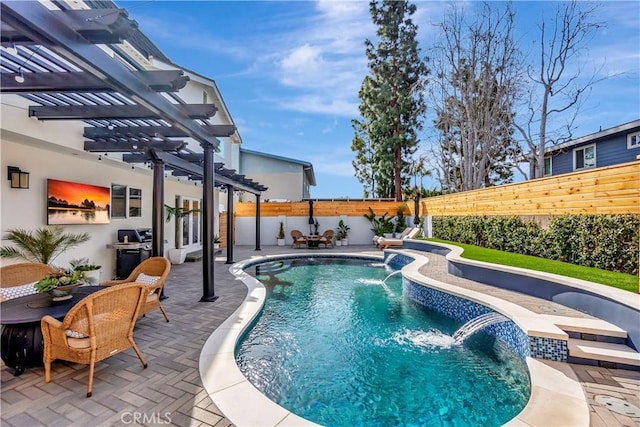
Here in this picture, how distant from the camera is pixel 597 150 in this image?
12.8 m

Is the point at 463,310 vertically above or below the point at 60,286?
below

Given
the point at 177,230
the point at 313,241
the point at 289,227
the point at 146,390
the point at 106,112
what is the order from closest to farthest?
the point at 146,390
the point at 106,112
the point at 177,230
the point at 313,241
the point at 289,227

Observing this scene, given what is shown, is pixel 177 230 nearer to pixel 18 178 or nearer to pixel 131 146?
pixel 131 146

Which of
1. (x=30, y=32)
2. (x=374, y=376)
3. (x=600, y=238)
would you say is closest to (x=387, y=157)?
Answer: (x=600, y=238)

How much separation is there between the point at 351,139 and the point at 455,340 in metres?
24.2

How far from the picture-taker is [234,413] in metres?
2.60

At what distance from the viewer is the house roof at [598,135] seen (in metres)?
11.1

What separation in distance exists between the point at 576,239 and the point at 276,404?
6935mm

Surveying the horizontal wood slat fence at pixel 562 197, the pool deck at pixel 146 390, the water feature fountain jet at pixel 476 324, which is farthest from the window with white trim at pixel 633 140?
the water feature fountain jet at pixel 476 324

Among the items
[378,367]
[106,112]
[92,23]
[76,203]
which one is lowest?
[378,367]

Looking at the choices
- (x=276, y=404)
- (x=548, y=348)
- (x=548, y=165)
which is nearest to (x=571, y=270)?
(x=548, y=348)

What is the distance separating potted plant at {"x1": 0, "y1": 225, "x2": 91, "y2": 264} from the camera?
5.54 metres

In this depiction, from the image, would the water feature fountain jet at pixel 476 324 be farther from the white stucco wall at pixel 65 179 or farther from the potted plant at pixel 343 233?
the potted plant at pixel 343 233

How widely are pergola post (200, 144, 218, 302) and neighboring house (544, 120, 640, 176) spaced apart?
14.8 meters
